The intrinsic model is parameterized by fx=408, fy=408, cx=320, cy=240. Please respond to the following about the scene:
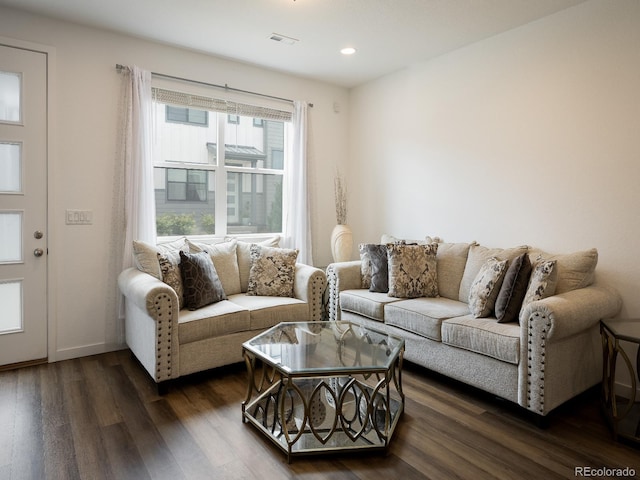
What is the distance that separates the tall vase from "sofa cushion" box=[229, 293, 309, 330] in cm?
110

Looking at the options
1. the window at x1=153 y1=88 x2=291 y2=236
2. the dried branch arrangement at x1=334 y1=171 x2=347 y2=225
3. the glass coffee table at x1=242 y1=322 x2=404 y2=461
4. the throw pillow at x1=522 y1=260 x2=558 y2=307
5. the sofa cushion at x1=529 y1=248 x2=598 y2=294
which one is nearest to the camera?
the glass coffee table at x1=242 y1=322 x2=404 y2=461

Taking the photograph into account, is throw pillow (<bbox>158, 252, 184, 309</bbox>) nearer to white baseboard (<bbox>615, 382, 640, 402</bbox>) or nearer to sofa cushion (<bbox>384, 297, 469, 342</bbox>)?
sofa cushion (<bbox>384, 297, 469, 342</bbox>)

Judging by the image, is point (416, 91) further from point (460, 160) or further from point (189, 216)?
point (189, 216)

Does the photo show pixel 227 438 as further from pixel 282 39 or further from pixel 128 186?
pixel 282 39

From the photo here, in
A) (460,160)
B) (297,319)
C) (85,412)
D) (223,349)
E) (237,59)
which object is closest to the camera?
(85,412)

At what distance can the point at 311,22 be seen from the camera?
3.16 metres

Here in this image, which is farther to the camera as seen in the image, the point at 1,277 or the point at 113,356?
the point at 113,356

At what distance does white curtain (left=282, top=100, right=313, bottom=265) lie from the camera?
445cm

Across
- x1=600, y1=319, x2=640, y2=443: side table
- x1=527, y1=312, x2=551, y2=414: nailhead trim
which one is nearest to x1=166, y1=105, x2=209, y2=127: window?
x1=527, y1=312, x2=551, y2=414: nailhead trim

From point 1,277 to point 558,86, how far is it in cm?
434

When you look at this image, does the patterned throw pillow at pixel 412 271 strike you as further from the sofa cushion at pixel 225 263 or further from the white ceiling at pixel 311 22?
the white ceiling at pixel 311 22

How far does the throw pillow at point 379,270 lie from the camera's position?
3.48m

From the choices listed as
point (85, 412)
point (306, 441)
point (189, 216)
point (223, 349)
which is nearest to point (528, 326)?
point (306, 441)

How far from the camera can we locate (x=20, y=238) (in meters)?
3.09
